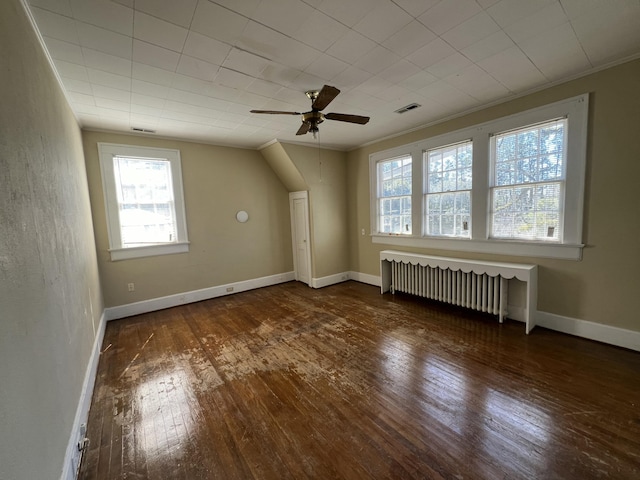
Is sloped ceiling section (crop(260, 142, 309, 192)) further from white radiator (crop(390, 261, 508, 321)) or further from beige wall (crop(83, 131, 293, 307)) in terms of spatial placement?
white radiator (crop(390, 261, 508, 321))

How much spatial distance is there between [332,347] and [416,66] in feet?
9.83

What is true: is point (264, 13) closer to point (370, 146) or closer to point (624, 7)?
point (624, 7)

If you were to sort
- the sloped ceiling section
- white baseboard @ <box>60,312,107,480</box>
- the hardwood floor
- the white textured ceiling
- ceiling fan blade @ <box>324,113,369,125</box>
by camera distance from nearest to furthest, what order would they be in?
white baseboard @ <box>60,312,107,480</box> < the hardwood floor < the white textured ceiling < ceiling fan blade @ <box>324,113,369,125</box> < the sloped ceiling section

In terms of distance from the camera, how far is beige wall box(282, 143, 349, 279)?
5148mm

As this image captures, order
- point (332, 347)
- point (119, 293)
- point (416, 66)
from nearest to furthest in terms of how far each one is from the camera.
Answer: point (416, 66), point (332, 347), point (119, 293)

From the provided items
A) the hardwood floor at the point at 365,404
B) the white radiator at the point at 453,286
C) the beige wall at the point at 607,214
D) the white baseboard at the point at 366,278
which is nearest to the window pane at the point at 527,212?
the beige wall at the point at 607,214

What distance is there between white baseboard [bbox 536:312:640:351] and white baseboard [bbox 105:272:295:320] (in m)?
4.39

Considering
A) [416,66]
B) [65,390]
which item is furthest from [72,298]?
[416,66]

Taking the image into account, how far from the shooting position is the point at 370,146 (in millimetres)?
5191

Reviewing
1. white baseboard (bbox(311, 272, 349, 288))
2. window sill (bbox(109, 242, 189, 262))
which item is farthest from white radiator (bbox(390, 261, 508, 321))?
window sill (bbox(109, 242, 189, 262))

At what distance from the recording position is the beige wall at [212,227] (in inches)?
158

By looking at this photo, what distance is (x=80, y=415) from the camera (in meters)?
1.88

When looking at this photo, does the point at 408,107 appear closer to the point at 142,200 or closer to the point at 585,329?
the point at 585,329

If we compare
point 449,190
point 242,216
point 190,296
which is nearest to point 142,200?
point 242,216
